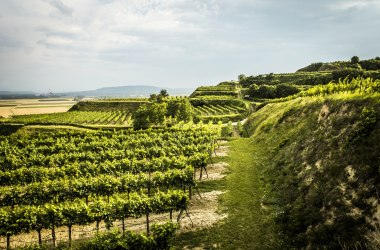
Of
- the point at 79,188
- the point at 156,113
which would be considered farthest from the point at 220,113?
the point at 79,188

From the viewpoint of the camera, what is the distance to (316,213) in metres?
18.9

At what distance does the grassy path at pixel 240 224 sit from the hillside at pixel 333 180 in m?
1.14

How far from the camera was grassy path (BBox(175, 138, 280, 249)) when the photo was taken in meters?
20.1

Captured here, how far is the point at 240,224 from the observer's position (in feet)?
74.6

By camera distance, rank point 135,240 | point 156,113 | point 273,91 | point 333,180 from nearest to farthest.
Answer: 1. point 135,240
2. point 333,180
3. point 156,113
4. point 273,91

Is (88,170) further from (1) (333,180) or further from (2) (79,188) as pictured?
(1) (333,180)

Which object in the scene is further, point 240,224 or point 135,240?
point 240,224

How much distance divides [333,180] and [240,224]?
8.11m

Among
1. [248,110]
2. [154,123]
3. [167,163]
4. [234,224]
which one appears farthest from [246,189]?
[248,110]

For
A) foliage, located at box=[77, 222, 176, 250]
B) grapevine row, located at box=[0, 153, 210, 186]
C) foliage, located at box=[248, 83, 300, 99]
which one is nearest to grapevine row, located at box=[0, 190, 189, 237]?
foliage, located at box=[77, 222, 176, 250]

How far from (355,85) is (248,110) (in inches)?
2844

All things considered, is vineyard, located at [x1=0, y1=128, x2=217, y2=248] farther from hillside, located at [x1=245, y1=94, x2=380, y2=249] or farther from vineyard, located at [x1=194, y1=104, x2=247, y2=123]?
vineyard, located at [x1=194, y1=104, x2=247, y2=123]

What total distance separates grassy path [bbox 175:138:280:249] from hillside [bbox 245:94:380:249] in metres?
1.14

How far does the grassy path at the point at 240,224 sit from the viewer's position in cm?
2011
